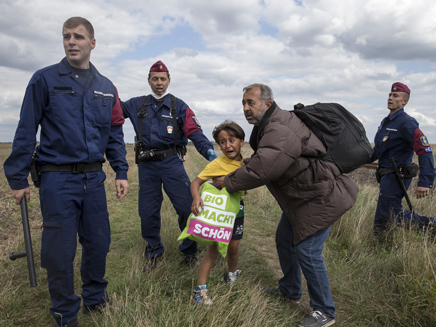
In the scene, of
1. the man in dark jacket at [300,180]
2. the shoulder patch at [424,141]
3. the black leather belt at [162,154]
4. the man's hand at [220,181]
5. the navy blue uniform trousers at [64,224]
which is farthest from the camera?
the shoulder patch at [424,141]

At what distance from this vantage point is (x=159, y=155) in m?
4.07

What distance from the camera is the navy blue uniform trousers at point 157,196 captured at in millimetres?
4105

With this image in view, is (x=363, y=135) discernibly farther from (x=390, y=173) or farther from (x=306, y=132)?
(x=390, y=173)

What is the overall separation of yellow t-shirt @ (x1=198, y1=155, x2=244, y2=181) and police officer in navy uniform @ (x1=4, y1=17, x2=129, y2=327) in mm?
937

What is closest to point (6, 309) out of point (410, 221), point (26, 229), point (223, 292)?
point (26, 229)

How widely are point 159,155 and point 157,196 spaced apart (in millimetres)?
519

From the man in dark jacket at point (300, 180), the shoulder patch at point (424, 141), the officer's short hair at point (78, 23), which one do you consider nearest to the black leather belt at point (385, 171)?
the shoulder patch at point (424, 141)

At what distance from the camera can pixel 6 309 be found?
2.85m

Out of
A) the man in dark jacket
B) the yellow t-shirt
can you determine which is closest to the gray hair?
the man in dark jacket

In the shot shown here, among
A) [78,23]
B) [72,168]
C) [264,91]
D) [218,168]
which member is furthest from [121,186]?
[264,91]

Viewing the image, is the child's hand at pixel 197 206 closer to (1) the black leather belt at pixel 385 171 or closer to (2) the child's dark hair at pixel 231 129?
(2) the child's dark hair at pixel 231 129

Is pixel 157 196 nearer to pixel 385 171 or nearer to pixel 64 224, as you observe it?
pixel 64 224

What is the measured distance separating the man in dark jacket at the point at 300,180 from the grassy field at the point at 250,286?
48 centimetres

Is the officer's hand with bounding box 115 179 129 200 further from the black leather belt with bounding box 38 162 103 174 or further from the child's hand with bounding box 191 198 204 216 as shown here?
the child's hand with bounding box 191 198 204 216
